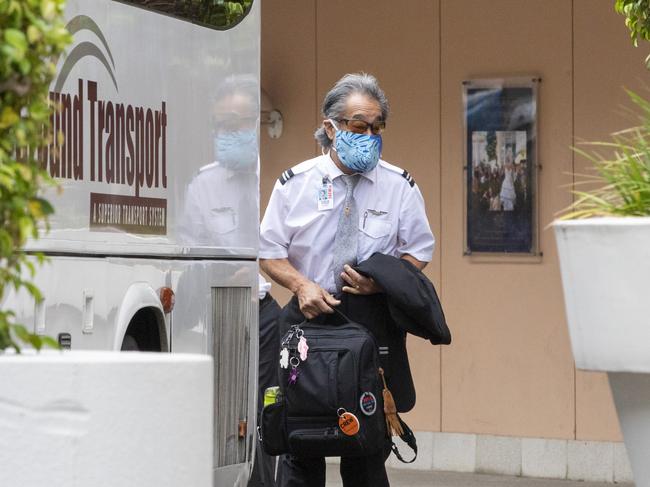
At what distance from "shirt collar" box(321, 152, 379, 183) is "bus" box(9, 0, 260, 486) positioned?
0.48m

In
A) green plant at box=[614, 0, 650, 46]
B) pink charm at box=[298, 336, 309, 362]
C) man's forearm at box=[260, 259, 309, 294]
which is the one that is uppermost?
green plant at box=[614, 0, 650, 46]

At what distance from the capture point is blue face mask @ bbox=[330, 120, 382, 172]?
6.72 m

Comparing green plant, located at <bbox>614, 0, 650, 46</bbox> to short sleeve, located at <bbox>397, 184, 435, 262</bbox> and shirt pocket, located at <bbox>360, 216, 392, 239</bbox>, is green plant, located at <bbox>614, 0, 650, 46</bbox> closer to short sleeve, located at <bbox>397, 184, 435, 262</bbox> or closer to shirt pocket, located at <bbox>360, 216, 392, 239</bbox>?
short sleeve, located at <bbox>397, 184, 435, 262</bbox>

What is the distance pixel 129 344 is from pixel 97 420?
2668mm

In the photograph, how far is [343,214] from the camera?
265 inches

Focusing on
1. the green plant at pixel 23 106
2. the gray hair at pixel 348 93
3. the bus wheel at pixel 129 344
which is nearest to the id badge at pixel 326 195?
the gray hair at pixel 348 93

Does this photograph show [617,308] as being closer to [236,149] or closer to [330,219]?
[330,219]

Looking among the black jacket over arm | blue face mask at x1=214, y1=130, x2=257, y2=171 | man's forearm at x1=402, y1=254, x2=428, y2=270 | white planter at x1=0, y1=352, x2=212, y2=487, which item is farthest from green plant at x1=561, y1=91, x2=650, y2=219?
blue face mask at x1=214, y1=130, x2=257, y2=171

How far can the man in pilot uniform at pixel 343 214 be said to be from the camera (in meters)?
6.68

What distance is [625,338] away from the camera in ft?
13.4

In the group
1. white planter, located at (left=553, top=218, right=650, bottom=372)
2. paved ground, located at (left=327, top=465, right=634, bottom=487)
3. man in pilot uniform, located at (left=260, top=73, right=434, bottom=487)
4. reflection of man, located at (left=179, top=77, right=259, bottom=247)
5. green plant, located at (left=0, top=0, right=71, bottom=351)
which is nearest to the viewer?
green plant, located at (left=0, top=0, right=71, bottom=351)

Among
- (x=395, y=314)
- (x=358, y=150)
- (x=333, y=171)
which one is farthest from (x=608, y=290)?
(x=333, y=171)

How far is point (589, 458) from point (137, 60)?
5090 millimetres

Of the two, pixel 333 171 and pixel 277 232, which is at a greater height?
pixel 333 171
